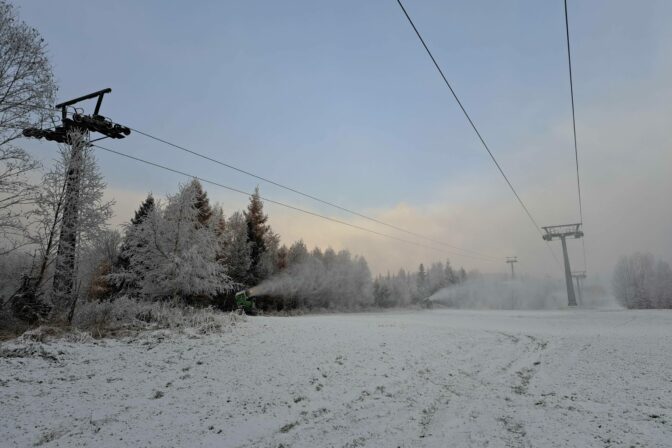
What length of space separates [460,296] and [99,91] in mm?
79608

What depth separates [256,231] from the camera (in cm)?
4772

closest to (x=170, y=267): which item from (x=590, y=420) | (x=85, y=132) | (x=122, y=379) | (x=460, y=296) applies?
(x=85, y=132)

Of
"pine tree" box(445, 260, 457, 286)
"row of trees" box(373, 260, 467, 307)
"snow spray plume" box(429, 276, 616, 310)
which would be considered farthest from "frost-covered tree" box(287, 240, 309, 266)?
"pine tree" box(445, 260, 457, 286)

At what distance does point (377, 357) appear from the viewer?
1082cm

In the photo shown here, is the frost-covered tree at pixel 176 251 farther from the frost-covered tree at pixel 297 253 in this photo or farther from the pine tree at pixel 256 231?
the frost-covered tree at pixel 297 253

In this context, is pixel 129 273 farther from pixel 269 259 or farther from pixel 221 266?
pixel 269 259

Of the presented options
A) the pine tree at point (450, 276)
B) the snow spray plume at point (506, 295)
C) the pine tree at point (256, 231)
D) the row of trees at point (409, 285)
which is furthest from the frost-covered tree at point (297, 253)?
the pine tree at point (450, 276)

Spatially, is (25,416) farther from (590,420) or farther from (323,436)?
(590,420)

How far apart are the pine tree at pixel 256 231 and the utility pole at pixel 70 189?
92.5 feet

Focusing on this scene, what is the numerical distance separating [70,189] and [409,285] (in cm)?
8022

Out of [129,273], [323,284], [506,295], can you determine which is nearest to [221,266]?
[129,273]

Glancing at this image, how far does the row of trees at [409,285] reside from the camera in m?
73.8

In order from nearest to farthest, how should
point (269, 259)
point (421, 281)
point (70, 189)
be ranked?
point (70, 189) → point (269, 259) → point (421, 281)

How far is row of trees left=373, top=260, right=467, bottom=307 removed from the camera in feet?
242
